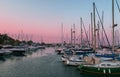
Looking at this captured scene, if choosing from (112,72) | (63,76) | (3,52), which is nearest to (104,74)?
(112,72)

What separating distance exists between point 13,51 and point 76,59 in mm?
56580

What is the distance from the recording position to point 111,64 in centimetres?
4053

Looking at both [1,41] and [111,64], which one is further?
[1,41]

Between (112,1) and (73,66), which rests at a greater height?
(112,1)

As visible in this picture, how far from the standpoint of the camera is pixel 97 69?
40.8 metres

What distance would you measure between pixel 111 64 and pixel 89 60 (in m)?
7.50

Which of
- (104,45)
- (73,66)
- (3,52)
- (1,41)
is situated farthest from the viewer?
(1,41)

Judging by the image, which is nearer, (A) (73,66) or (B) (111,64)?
(B) (111,64)

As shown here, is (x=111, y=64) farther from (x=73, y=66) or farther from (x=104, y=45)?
(x=104, y=45)

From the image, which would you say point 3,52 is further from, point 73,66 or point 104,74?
point 104,74

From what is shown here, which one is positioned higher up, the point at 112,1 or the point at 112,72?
the point at 112,1

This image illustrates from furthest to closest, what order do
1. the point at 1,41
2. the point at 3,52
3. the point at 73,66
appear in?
1. the point at 1,41
2. the point at 3,52
3. the point at 73,66

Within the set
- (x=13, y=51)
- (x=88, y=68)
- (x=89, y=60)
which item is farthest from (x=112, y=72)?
(x=13, y=51)

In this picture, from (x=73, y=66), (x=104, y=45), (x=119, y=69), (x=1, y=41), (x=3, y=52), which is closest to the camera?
(x=119, y=69)
